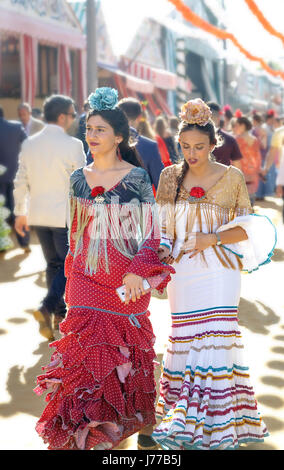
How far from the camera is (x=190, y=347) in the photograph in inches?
141

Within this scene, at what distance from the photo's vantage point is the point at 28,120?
39.1 feet

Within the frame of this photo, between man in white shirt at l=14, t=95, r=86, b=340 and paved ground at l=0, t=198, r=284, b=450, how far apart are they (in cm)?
45

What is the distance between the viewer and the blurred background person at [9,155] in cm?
986

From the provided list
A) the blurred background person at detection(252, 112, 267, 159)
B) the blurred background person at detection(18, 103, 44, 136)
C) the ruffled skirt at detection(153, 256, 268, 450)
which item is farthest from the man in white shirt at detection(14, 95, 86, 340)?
the blurred background person at detection(252, 112, 267, 159)

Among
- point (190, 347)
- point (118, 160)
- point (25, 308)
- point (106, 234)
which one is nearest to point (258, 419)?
point (190, 347)

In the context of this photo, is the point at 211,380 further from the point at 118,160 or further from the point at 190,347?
the point at 118,160

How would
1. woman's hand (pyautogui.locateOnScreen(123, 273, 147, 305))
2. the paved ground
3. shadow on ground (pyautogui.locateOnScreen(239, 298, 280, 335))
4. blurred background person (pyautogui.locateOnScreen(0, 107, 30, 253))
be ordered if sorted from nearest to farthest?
woman's hand (pyautogui.locateOnScreen(123, 273, 147, 305)) → the paved ground → shadow on ground (pyautogui.locateOnScreen(239, 298, 280, 335)) → blurred background person (pyautogui.locateOnScreen(0, 107, 30, 253))

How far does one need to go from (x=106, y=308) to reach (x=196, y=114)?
1.14 m

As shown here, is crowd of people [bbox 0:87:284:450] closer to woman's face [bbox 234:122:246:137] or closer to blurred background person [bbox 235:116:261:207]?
blurred background person [bbox 235:116:261:207]

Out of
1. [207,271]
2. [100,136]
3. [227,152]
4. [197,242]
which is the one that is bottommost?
[207,271]

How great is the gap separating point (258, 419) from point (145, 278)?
999 mm

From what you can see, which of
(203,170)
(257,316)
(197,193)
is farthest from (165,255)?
(257,316)

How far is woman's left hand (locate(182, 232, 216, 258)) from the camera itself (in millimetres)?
3574

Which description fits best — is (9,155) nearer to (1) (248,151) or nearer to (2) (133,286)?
(1) (248,151)
